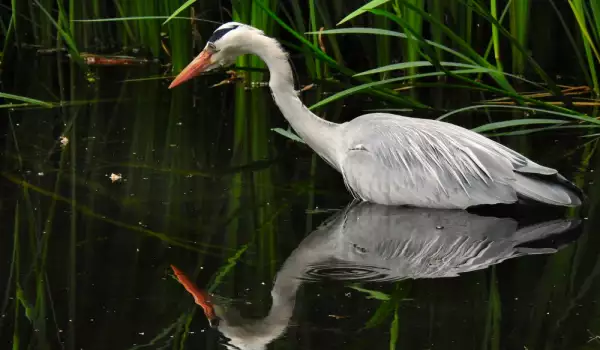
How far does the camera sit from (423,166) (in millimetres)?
5141

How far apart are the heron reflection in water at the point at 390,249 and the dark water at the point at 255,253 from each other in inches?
0.4

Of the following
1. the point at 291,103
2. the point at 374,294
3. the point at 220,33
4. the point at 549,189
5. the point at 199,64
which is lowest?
the point at 374,294

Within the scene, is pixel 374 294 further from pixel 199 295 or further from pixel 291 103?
pixel 291 103

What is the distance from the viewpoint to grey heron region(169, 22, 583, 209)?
16.3 ft

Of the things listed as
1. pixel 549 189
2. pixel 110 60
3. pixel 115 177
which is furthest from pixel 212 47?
pixel 110 60

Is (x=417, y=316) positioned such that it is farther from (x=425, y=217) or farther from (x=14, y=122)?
(x=14, y=122)

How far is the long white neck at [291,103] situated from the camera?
5.38 m

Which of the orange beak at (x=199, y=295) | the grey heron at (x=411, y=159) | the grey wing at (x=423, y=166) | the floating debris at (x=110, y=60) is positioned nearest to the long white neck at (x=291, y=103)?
the grey heron at (x=411, y=159)

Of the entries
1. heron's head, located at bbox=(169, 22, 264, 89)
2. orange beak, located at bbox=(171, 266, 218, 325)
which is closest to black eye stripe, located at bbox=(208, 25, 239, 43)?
heron's head, located at bbox=(169, 22, 264, 89)

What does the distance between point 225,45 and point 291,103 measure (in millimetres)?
461

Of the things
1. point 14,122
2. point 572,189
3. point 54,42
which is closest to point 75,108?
point 14,122

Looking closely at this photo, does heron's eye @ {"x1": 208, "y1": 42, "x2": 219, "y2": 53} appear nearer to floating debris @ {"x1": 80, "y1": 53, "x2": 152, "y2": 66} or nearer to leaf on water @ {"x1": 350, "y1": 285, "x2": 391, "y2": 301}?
leaf on water @ {"x1": 350, "y1": 285, "x2": 391, "y2": 301}

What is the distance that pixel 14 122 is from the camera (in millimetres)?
6852

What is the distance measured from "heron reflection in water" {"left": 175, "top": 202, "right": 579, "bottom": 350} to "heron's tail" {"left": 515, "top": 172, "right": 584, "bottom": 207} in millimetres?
98
